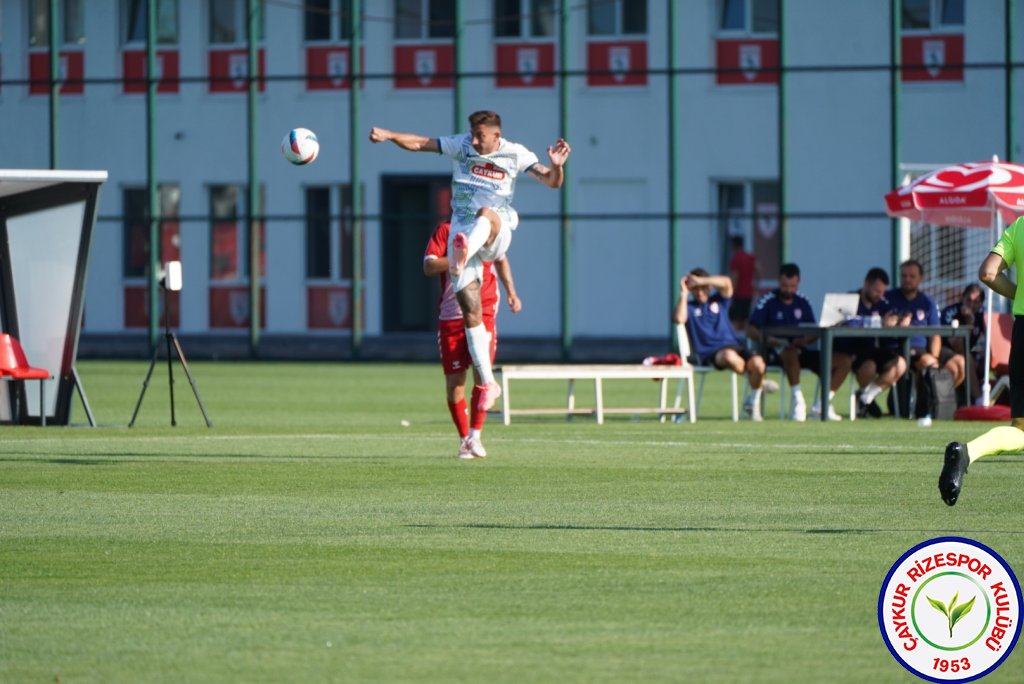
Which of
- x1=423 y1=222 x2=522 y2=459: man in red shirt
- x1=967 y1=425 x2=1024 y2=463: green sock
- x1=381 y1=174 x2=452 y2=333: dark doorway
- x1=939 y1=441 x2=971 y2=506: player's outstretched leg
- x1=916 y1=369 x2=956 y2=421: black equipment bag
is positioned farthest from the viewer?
x1=381 y1=174 x2=452 y2=333: dark doorway

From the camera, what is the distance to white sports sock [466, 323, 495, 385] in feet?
43.5

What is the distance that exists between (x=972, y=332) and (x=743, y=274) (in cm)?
1408

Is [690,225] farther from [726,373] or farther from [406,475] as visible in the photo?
[406,475]

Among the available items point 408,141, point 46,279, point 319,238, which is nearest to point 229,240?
point 319,238

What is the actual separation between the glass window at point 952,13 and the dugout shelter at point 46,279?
2130cm

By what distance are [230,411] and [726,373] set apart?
10473 millimetres

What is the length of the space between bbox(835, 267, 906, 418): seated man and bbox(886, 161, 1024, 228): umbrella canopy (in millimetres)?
739

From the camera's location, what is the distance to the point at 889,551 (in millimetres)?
8211

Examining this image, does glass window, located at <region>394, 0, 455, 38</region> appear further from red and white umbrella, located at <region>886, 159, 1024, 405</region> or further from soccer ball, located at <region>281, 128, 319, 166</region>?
soccer ball, located at <region>281, 128, 319, 166</region>

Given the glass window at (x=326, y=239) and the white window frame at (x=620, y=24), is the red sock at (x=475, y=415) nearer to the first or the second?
the white window frame at (x=620, y=24)

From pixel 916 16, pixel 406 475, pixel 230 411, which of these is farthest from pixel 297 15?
pixel 406 475

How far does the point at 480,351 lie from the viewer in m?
13.3

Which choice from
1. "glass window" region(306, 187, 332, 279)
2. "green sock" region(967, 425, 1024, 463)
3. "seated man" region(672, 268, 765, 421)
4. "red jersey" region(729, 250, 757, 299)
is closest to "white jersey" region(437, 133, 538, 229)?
"green sock" region(967, 425, 1024, 463)

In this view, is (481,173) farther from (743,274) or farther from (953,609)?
(743,274)
